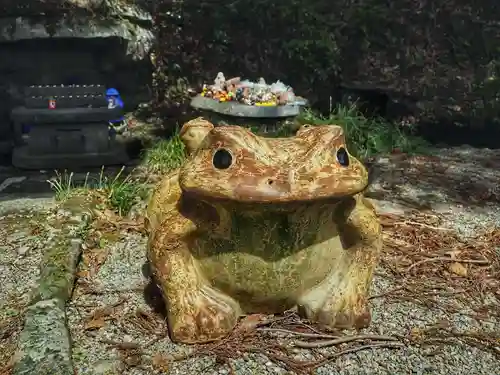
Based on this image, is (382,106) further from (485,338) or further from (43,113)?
(485,338)

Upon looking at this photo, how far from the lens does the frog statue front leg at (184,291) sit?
8.79ft

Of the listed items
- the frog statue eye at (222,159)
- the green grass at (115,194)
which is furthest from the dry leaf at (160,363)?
the green grass at (115,194)

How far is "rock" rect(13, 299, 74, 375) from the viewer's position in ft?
8.43

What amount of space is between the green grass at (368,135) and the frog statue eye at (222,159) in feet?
15.6

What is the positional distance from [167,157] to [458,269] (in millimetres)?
3809

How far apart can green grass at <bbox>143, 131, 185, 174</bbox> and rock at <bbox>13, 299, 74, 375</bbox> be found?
353 centimetres

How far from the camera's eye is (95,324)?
10.1 ft

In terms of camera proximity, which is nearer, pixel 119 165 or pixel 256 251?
pixel 256 251

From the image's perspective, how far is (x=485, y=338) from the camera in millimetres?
2996

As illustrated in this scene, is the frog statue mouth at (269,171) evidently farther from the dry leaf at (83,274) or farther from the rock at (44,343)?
the dry leaf at (83,274)

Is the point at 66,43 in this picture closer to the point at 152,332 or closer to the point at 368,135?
the point at 368,135

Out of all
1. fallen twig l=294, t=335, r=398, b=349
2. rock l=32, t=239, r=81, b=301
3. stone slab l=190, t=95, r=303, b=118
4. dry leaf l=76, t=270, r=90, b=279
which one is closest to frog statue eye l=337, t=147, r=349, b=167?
fallen twig l=294, t=335, r=398, b=349

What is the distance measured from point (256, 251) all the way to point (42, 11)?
22.3ft

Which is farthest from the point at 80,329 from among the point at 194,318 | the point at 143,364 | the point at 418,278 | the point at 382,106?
the point at 382,106
